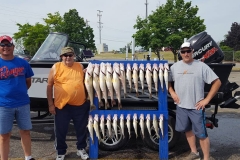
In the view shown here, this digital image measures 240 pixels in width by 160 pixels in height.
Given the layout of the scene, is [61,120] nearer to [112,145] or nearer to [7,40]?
[112,145]

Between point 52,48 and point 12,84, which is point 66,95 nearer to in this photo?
point 12,84

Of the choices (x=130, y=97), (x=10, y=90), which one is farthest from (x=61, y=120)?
(x=130, y=97)

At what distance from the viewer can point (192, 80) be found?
393 centimetres

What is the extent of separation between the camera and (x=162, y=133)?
437 centimetres

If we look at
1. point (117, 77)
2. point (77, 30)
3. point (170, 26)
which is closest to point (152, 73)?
point (117, 77)

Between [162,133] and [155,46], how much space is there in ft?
68.7

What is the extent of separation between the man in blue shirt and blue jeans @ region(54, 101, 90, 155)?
495 millimetres

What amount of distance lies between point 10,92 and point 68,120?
102 cm

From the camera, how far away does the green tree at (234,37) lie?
41.0m

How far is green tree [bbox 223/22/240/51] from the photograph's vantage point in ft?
135

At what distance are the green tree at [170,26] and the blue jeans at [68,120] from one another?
20.5m

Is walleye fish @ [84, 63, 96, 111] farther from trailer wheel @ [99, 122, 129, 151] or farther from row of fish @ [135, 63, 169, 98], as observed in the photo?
trailer wheel @ [99, 122, 129, 151]

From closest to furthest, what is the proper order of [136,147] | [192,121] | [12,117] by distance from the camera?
[12,117], [192,121], [136,147]

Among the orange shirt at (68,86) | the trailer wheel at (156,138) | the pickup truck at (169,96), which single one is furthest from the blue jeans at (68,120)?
the trailer wheel at (156,138)
